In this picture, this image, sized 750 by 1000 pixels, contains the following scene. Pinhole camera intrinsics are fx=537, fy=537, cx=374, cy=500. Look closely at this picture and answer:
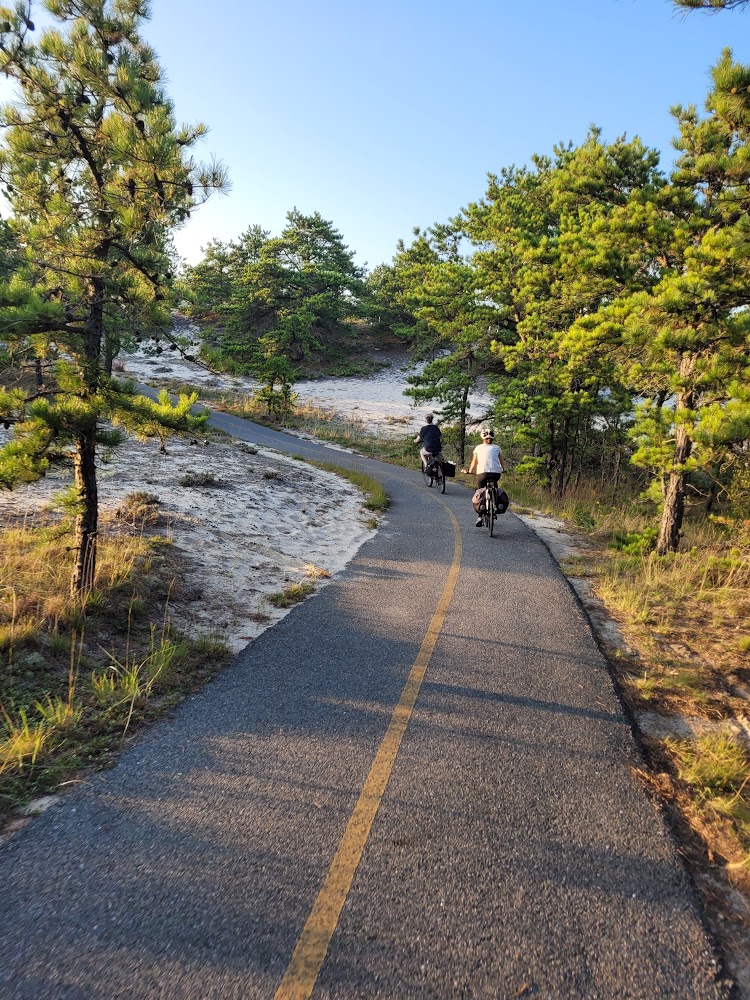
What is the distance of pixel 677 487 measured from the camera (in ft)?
32.5

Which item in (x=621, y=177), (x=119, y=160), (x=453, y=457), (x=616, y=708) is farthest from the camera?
(x=453, y=457)

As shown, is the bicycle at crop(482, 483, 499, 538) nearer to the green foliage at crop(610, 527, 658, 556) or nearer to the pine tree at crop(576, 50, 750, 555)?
the green foliage at crop(610, 527, 658, 556)

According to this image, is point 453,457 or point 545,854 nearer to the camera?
point 545,854

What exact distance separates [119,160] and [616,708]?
22.6ft

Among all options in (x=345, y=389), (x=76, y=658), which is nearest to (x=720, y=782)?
(x=76, y=658)

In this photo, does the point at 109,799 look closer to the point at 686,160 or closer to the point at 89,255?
the point at 89,255

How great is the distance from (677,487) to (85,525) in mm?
9638

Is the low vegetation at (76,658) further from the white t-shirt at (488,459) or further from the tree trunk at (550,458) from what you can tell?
the tree trunk at (550,458)

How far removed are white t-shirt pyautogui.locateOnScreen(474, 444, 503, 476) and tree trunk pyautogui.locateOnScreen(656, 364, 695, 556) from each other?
3.39 metres

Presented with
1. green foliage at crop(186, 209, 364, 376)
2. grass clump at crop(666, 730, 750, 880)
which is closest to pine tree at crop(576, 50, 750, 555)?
grass clump at crop(666, 730, 750, 880)

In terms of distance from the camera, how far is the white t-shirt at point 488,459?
11.9 m

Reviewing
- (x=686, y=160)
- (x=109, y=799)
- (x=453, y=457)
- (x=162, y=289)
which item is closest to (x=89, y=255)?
(x=162, y=289)

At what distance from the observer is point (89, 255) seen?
5.24 meters

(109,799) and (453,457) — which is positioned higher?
(453,457)
